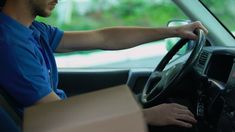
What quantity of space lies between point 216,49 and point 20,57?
804mm

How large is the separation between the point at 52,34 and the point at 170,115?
76cm

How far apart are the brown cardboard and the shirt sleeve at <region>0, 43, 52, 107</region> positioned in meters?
0.37

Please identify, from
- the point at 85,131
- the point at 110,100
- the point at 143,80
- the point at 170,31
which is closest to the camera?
the point at 85,131

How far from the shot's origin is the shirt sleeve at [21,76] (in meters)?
1.84

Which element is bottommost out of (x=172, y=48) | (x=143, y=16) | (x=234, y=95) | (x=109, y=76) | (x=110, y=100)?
(x=143, y=16)

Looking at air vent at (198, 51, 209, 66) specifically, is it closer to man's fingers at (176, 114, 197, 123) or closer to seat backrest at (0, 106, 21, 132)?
man's fingers at (176, 114, 197, 123)

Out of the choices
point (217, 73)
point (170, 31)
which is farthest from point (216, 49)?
point (170, 31)

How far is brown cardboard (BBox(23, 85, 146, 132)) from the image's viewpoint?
4.22ft

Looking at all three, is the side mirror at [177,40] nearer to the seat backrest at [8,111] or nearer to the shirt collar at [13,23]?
the shirt collar at [13,23]

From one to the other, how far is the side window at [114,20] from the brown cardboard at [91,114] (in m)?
2.18

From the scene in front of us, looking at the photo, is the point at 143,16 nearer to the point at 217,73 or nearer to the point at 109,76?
the point at 109,76

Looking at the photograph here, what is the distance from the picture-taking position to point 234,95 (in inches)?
74.2

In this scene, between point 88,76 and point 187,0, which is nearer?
point 187,0

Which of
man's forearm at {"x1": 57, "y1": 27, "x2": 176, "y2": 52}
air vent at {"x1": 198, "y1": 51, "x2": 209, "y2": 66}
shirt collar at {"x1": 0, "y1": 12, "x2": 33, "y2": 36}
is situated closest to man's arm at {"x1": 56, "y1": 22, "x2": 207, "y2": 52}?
man's forearm at {"x1": 57, "y1": 27, "x2": 176, "y2": 52}
